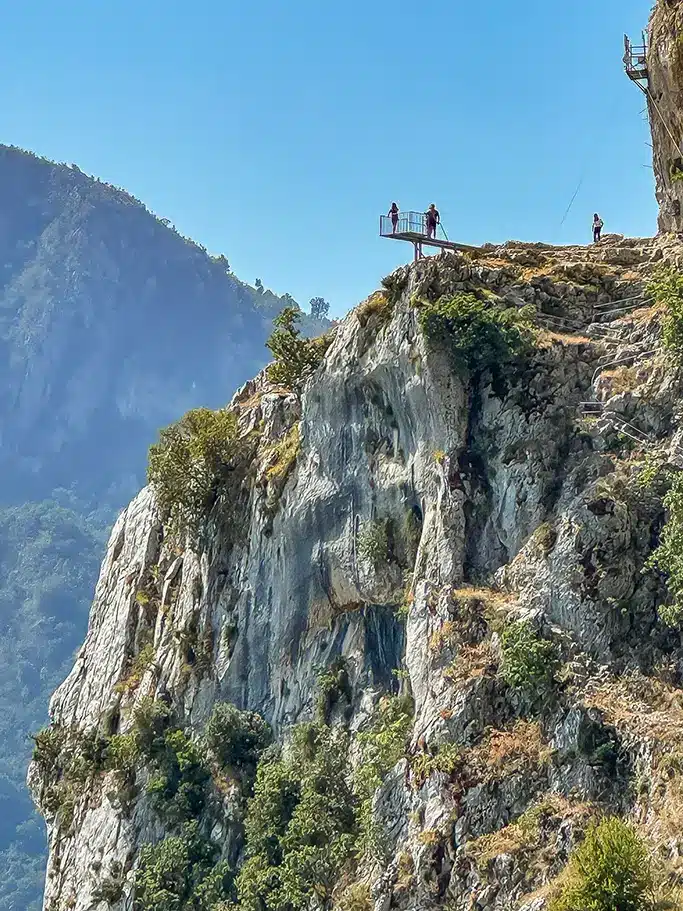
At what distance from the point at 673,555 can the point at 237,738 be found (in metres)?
17.0

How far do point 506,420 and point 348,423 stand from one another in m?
6.60

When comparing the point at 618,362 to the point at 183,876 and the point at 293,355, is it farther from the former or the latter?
the point at 183,876

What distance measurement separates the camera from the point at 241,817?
3666cm

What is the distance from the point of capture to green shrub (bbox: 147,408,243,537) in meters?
42.9

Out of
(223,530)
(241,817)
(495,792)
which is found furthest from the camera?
(223,530)

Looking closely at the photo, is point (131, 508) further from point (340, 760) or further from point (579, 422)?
point (579, 422)

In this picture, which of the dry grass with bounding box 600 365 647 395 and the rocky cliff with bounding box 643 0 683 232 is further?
the rocky cliff with bounding box 643 0 683 232

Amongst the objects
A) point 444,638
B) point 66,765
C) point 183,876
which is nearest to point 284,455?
point 444,638

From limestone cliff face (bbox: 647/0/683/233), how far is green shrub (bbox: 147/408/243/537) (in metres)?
18.0

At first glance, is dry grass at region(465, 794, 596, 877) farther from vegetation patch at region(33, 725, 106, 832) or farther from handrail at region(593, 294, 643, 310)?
vegetation patch at region(33, 725, 106, 832)

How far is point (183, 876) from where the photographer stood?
3669 centimetres

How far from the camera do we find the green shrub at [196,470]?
42.9m

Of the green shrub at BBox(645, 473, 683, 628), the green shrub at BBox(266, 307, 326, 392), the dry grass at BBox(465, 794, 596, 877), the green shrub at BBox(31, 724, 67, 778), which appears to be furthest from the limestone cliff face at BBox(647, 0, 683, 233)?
the green shrub at BBox(31, 724, 67, 778)

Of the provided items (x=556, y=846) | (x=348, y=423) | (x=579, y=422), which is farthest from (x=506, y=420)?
(x=556, y=846)
